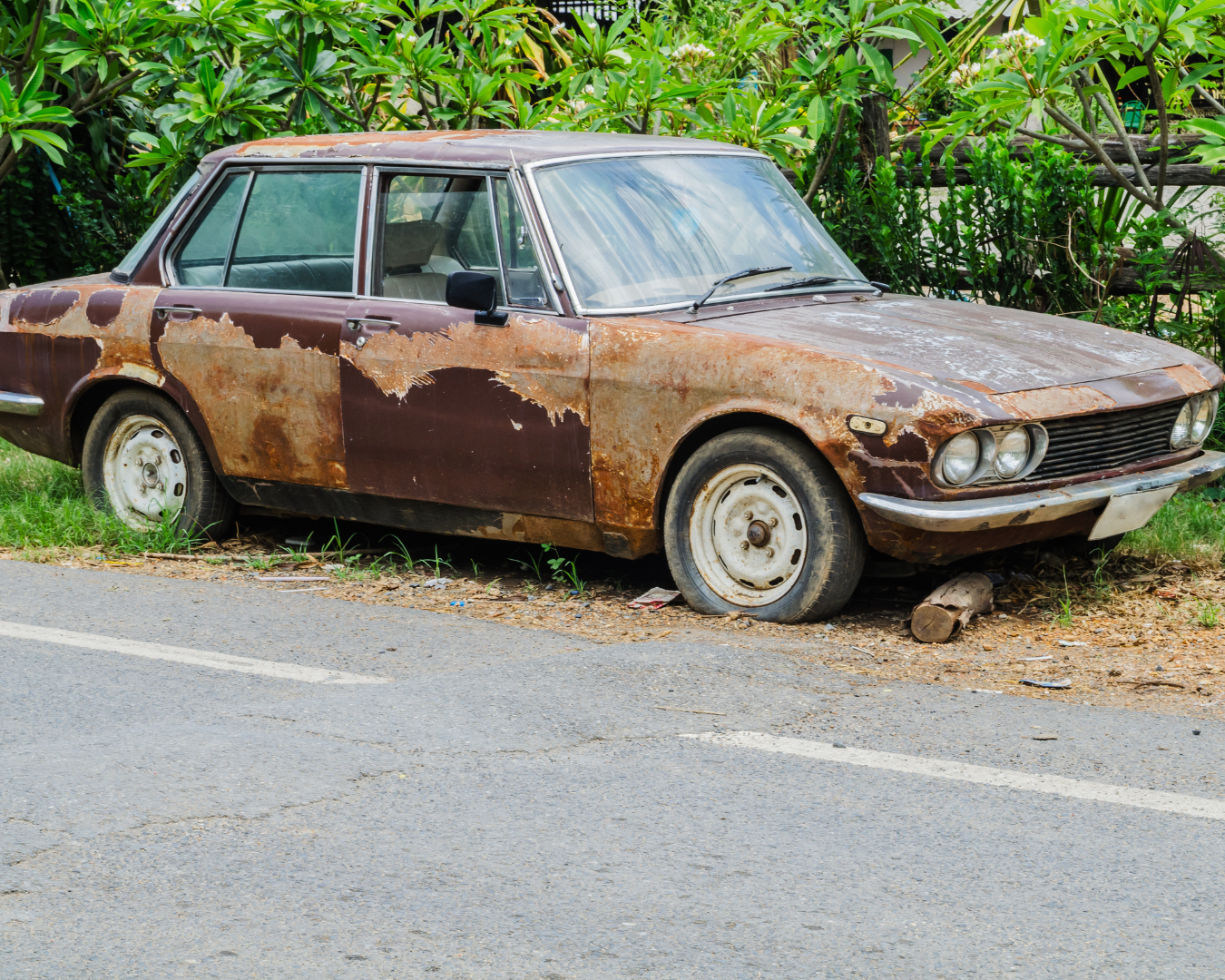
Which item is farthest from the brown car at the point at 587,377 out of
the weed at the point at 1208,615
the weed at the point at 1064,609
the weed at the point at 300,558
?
the weed at the point at 1208,615

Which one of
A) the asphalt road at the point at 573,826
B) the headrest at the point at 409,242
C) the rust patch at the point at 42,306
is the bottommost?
the asphalt road at the point at 573,826

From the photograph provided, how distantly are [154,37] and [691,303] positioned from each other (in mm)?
5779

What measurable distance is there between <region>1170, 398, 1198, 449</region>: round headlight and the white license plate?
28 centimetres

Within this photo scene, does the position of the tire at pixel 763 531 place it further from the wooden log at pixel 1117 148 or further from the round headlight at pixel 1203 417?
the wooden log at pixel 1117 148

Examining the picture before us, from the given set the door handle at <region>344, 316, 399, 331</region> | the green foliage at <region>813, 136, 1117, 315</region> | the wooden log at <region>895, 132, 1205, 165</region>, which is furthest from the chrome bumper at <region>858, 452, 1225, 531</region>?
the wooden log at <region>895, 132, 1205, 165</region>

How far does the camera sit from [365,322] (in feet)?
21.1

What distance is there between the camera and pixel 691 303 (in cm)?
605

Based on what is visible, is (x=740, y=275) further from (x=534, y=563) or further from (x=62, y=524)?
(x=62, y=524)

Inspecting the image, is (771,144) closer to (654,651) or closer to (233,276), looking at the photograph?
(233,276)

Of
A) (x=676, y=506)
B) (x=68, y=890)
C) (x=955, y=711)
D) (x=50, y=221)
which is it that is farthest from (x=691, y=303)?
(x=50, y=221)

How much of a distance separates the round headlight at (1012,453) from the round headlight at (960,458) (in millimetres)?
81

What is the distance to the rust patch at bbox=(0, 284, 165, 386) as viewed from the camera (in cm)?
714

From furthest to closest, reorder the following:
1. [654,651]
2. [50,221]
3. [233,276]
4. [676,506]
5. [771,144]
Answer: [50,221], [771,144], [233,276], [676,506], [654,651]

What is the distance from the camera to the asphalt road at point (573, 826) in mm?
3076
